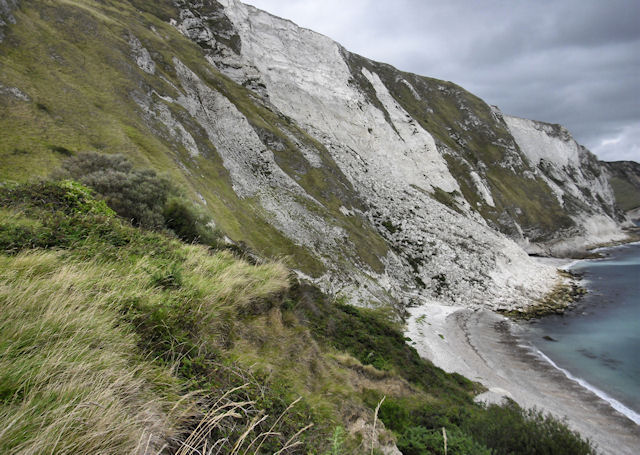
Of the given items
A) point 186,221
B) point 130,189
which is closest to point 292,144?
point 130,189

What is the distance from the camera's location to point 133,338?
417 centimetres

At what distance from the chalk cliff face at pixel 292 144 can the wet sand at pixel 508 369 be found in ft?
19.7

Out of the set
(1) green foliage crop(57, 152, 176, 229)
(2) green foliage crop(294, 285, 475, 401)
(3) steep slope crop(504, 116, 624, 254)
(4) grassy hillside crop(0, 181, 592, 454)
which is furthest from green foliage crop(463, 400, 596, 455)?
(3) steep slope crop(504, 116, 624, 254)

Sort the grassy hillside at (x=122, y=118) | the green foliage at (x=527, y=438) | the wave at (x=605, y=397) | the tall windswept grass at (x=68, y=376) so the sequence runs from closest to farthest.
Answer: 1. the tall windswept grass at (x=68, y=376)
2. the green foliage at (x=527, y=438)
3. the wave at (x=605, y=397)
4. the grassy hillside at (x=122, y=118)

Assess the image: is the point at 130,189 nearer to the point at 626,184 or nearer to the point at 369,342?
the point at 369,342

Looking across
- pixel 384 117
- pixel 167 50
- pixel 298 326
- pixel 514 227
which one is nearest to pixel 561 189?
pixel 514 227

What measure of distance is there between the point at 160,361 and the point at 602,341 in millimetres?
43927

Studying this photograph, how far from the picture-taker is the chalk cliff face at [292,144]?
1251 inches

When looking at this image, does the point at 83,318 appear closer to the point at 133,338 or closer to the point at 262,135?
the point at 133,338

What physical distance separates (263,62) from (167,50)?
24.6m

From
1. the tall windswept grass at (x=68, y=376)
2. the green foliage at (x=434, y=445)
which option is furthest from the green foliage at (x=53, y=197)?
the green foliage at (x=434, y=445)

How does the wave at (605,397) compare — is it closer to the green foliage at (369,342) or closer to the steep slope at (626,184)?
the green foliage at (369,342)

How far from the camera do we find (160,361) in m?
4.14

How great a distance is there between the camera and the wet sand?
19547 mm
